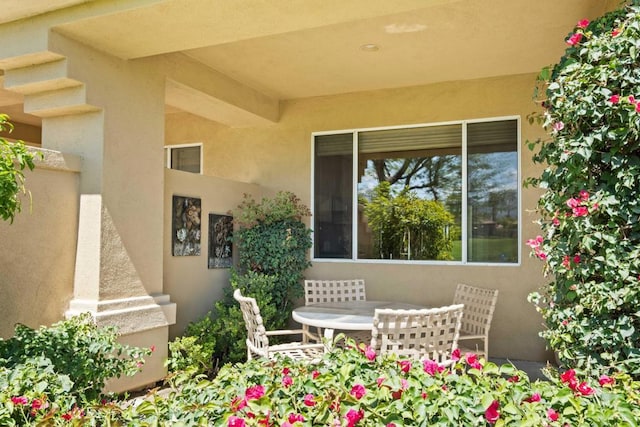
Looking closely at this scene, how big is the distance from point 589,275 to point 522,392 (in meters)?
1.19

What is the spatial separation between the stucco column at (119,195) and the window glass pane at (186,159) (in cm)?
252

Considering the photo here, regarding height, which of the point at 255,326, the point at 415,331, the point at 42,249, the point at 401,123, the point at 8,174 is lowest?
the point at 255,326

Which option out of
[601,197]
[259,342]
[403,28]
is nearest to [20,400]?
[259,342]

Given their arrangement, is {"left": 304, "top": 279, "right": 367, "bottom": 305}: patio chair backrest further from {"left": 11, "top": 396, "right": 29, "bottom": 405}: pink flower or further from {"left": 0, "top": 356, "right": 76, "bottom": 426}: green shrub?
{"left": 11, "top": 396, "right": 29, "bottom": 405}: pink flower

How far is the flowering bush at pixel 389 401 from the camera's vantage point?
149 centimetres

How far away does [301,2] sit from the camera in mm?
3617

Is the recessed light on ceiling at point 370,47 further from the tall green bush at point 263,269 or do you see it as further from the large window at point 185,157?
the large window at point 185,157

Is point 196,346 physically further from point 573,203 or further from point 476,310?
point 573,203

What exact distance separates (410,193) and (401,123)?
0.88 metres

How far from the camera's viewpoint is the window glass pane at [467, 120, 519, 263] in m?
5.84

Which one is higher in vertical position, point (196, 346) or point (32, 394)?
point (32, 394)

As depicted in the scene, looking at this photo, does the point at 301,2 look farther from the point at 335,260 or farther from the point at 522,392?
the point at 335,260

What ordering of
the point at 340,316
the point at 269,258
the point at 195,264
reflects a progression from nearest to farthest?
the point at 340,316
the point at 195,264
the point at 269,258

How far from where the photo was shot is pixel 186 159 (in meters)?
7.62
